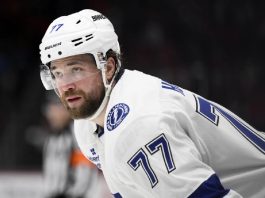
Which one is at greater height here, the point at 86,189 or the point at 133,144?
the point at 133,144

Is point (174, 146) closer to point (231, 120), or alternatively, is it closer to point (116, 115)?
point (116, 115)

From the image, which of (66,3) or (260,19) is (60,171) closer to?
(66,3)

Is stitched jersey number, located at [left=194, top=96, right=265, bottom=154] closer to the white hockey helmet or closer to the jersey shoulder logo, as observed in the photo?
the jersey shoulder logo

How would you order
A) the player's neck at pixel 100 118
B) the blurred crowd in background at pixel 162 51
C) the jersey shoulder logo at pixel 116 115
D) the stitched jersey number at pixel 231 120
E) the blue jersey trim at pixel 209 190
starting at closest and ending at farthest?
the blue jersey trim at pixel 209 190 < the jersey shoulder logo at pixel 116 115 < the stitched jersey number at pixel 231 120 < the player's neck at pixel 100 118 < the blurred crowd in background at pixel 162 51

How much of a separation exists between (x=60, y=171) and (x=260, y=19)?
1.86 m

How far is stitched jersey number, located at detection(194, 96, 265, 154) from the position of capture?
87.1 inches

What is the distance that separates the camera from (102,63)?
2320 mm

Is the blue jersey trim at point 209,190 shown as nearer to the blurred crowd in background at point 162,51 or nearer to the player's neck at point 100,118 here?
the player's neck at point 100,118

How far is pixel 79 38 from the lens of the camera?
2.28 meters

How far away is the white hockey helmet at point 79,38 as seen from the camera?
89.5 inches

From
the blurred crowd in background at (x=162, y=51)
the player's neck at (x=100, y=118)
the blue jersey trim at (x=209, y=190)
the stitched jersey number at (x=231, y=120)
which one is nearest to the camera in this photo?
the blue jersey trim at (x=209, y=190)

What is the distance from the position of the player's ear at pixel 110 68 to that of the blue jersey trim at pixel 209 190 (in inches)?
21.1

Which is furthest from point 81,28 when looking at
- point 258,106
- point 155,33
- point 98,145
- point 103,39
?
point 155,33

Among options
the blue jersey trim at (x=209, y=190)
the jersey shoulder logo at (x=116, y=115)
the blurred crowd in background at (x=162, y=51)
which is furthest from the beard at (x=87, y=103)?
the blurred crowd in background at (x=162, y=51)
